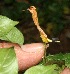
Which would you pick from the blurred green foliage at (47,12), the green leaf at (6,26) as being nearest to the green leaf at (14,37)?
the green leaf at (6,26)

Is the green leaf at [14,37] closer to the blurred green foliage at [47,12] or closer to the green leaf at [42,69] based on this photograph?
the green leaf at [42,69]

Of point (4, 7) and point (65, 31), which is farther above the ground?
point (4, 7)

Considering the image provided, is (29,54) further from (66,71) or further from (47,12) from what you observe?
(47,12)

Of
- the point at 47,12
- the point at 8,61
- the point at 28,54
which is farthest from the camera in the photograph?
the point at 47,12

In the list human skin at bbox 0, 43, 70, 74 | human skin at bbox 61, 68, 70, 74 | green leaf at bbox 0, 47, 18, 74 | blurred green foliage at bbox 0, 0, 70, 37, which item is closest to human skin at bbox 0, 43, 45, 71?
Answer: human skin at bbox 0, 43, 70, 74

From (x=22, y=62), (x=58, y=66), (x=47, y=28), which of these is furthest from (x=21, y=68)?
(x=47, y=28)

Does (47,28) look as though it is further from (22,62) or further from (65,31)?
(22,62)

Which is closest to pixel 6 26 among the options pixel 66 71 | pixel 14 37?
pixel 14 37
